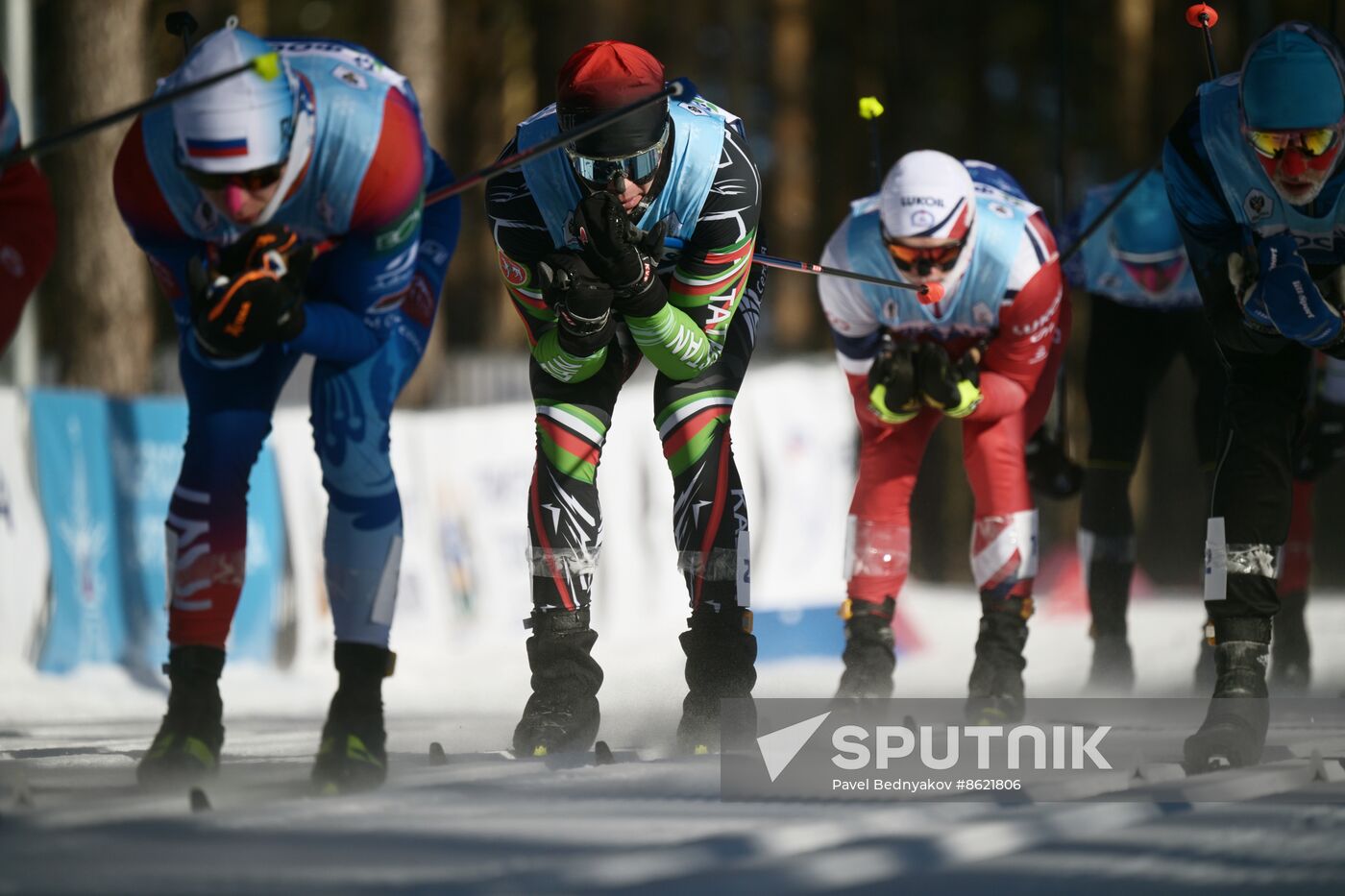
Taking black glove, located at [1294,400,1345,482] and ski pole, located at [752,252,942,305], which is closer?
ski pole, located at [752,252,942,305]

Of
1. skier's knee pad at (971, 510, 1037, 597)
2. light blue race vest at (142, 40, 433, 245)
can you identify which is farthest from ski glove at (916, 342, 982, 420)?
light blue race vest at (142, 40, 433, 245)

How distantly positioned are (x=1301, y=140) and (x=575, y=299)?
80.4 inches

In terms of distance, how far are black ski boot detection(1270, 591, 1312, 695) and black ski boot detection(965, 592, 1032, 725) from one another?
151cm

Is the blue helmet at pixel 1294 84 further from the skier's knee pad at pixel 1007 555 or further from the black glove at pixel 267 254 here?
the black glove at pixel 267 254

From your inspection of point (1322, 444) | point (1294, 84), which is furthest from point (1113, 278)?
point (1294, 84)

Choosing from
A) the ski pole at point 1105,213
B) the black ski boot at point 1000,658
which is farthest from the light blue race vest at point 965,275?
the black ski boot at point 1000,658

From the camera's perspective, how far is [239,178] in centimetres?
419

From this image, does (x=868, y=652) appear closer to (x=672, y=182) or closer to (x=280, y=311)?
(x=672, y=182)

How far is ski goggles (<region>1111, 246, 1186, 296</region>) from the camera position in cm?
755

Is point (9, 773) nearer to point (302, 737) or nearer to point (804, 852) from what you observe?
point (302, 737)

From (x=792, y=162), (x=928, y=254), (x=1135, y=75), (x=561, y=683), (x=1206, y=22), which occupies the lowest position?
(x=561, y=683)

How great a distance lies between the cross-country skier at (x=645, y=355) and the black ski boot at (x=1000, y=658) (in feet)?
4.21

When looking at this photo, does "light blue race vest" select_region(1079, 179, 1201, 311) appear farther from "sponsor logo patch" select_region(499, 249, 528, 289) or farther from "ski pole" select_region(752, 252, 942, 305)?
"sponsor logo patch" select_region(499, 249, 528, 289)

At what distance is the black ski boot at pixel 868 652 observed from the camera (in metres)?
6.63
